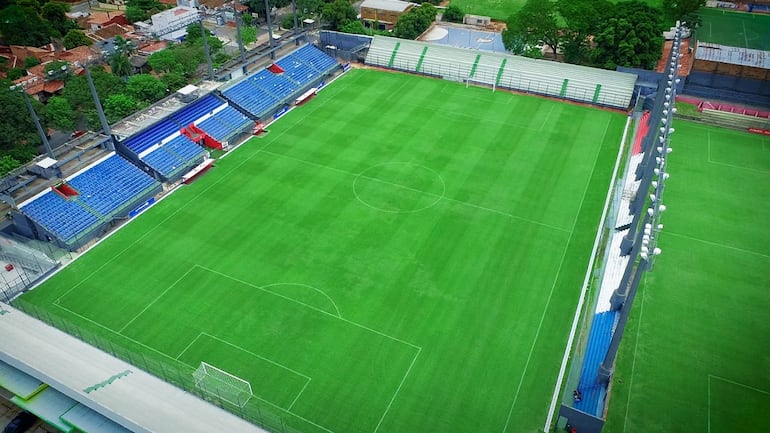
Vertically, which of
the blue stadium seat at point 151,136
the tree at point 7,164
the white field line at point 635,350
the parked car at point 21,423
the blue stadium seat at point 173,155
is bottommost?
the white field line at point 635,350

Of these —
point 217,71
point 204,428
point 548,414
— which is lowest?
point 548,414

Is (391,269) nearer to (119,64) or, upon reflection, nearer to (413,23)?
(413,23)

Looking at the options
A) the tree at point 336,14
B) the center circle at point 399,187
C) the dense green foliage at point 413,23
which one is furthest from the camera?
the tree at point 336,14

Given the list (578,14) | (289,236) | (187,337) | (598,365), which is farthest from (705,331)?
(578,14)

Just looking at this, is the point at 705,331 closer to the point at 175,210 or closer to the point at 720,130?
the point at 720,130

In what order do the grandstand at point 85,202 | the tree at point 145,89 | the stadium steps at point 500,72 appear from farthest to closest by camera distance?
the stadium steps at point 500,72 → the tree at point 145,89 → the grandstand at point 85,202

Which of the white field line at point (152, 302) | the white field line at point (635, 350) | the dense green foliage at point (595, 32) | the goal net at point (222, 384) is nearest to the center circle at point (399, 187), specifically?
the white field line at point (152, 302)

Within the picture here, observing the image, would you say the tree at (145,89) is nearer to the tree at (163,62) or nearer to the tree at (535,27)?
the tree at (163,62)
